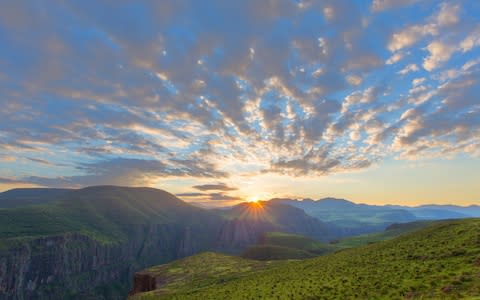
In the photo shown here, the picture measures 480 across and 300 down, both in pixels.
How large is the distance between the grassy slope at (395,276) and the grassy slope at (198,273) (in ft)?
40.4

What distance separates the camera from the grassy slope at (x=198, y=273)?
3061 inches

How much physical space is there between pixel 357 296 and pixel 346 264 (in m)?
21.4

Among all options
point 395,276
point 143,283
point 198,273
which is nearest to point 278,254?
point 198,273

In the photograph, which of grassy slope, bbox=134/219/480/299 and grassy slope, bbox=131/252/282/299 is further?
grassy slope, bbox=131/252/282/299

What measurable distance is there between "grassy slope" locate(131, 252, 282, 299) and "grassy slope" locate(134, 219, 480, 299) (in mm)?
12309

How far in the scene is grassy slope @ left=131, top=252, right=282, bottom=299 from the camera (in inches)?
3061

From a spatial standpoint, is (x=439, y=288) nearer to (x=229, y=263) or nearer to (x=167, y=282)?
(x=167, y=282)

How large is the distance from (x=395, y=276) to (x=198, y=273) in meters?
69.6

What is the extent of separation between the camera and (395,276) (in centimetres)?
4303

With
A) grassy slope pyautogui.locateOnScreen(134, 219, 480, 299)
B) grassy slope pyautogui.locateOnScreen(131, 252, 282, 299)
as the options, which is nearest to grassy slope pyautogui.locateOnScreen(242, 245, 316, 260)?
grassy slope pyautogui.locateOnScreen(131, 252, 282, 299)

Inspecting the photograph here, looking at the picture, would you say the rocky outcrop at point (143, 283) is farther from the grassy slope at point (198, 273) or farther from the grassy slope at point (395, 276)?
the grassy slope at point (395, 276)

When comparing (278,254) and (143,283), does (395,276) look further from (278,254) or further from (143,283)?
(278,254)

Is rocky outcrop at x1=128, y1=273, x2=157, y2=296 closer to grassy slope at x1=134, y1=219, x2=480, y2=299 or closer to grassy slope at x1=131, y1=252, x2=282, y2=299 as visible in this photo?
grassy slope at x1=131, y1=252, x2=282, y2=299

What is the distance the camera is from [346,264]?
59094 mm
